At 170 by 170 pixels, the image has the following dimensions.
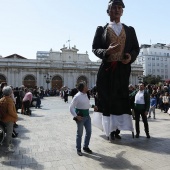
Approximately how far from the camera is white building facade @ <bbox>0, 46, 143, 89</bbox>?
168 ft

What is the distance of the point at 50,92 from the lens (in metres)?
44.7

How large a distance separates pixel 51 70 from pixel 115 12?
47762 mm

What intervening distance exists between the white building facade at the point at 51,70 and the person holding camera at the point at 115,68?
43530mm

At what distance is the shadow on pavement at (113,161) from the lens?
15.6ft

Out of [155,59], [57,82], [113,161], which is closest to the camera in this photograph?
[113,161]

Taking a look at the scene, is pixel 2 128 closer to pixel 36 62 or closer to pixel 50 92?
pixel 50 92

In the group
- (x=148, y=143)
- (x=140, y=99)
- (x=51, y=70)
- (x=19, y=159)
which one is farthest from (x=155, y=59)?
(x=19, y=159)

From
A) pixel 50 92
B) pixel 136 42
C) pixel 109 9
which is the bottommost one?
pixel 50 92

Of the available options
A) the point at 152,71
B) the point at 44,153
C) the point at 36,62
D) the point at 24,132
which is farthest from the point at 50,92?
the point at 152,71

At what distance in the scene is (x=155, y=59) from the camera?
89.6 metres

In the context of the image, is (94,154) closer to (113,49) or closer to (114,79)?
(114,79)

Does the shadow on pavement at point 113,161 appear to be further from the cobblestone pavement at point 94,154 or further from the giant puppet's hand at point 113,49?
the giant puppet's hand at point 113,49

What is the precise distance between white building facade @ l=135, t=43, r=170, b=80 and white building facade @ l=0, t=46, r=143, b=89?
36.0 metres

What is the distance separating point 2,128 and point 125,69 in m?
3.57
